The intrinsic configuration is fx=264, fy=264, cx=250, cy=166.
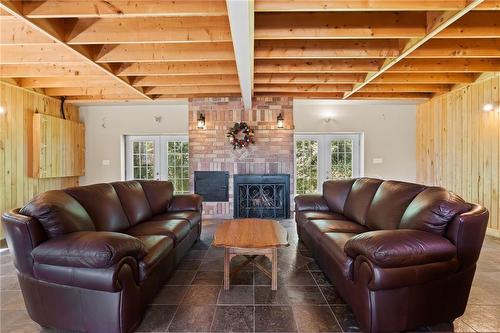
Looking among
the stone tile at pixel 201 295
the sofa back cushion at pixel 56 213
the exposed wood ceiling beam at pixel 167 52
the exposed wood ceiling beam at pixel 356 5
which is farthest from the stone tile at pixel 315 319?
the exposed wood ceiling beam at pixel 167 52

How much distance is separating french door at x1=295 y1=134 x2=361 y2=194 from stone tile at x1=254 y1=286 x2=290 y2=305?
4.11 meters

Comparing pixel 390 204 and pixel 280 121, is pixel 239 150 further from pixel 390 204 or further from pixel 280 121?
pixel 390 204

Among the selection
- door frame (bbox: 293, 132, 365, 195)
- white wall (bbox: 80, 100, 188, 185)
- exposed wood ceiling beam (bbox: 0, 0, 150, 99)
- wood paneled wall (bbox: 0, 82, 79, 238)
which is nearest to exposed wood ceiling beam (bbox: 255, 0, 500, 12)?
exposed wood ceiling beam (bbox: 0, 0, 150, 99)

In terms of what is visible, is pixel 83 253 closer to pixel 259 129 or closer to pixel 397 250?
pixel 397 250

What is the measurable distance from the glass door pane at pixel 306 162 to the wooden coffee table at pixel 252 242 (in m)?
3.58

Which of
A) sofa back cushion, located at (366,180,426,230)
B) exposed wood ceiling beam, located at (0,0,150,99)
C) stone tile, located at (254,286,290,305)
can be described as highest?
exposed wood ceiling beam, located at (0,0,150,99)

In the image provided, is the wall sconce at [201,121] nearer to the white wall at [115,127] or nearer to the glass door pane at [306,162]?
the white wall at [115,127]

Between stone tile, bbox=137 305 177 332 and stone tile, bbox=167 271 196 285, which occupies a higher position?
stone tile, bbox=137 305 177 332

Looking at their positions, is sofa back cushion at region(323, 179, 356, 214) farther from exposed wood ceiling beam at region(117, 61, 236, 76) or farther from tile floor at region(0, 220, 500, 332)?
exposed wood ceiling beam at region(117, 61, 236, 76)

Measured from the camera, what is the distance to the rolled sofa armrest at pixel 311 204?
3633 mm

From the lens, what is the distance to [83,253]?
1.63 m

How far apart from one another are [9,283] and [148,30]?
2857mm

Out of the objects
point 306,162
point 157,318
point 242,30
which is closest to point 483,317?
point 157,318

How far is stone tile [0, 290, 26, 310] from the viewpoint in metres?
2.16
